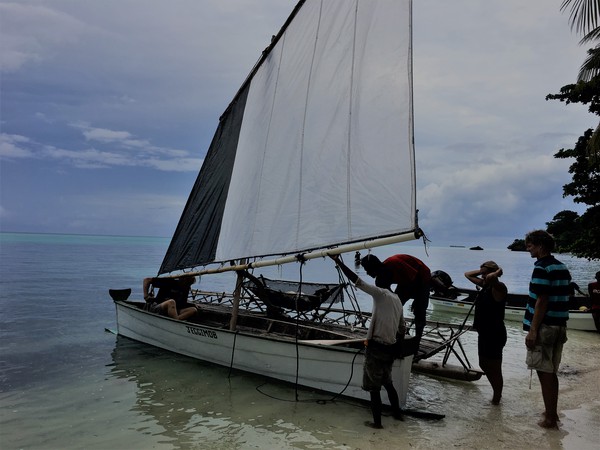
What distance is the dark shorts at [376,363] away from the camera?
565 cm

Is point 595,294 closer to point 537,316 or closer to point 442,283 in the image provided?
point 442,283

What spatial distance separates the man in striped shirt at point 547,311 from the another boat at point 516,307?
392 inches

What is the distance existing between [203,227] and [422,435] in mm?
6415

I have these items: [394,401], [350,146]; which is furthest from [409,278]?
[350,146]

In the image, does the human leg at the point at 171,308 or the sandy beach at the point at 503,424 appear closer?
the sandy beach at the point at 503,424

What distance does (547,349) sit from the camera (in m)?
5.34

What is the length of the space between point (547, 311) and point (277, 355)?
4.27 metres

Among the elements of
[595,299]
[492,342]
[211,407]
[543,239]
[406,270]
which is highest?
[543,239]

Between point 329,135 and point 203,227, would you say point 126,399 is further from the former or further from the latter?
point 329,135

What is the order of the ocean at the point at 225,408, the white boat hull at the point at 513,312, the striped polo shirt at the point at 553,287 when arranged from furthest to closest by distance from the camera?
the white boat hull at the point at 513,312
the ocean at the point at 225,408
the striped polo shirt at the point at 553,287

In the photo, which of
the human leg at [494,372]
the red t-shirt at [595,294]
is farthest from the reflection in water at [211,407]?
the red t-shirt at [595,294]

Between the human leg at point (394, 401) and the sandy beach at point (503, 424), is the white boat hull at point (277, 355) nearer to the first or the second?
the human leg at point (394, 401)

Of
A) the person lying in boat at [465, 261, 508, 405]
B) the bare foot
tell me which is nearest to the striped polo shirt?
the person lying in boat at [465, 261, 508, 405]

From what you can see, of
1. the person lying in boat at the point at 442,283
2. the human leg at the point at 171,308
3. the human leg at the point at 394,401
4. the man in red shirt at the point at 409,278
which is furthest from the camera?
the person lying in boat at the point at 442,283
